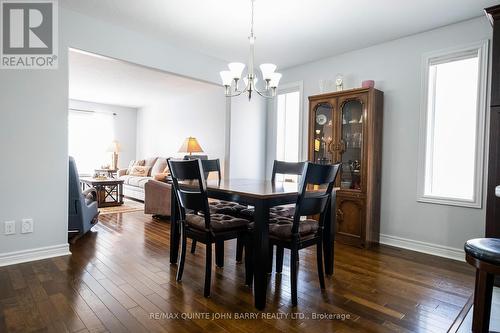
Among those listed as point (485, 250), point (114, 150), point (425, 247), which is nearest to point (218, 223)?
point (485, 250)

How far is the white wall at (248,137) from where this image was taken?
4.72 meters

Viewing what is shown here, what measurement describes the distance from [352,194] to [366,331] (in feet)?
6.46

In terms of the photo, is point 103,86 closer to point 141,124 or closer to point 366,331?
point 141,124

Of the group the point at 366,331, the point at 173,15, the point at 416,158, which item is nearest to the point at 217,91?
the point at 173,15

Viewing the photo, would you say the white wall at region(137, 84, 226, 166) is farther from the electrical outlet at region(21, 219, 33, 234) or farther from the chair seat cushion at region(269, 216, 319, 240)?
the chair seat cushion at region(269, 216, 319, 240)

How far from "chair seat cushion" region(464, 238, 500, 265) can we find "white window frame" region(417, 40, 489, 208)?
1.51m

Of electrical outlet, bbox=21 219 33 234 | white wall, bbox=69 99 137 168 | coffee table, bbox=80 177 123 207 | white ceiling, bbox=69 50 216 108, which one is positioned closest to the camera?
electrical outlet, bbox=21 219 33 234

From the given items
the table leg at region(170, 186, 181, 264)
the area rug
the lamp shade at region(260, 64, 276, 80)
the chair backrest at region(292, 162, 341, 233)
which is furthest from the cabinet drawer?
the area rug

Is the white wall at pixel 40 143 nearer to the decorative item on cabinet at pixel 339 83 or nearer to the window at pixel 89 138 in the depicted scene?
the decorative item on cabinet at pixel 339 83

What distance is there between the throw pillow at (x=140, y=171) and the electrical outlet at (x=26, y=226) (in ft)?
13.9

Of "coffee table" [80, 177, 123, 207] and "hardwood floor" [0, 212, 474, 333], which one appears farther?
"coffee table" [80, 177, 123, 207]

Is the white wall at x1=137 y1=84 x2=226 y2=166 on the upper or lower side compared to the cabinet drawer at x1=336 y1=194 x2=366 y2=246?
upper

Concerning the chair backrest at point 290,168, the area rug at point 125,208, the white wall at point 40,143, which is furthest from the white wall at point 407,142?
the area rug at point 125,208

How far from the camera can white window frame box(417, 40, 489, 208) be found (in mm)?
2924
